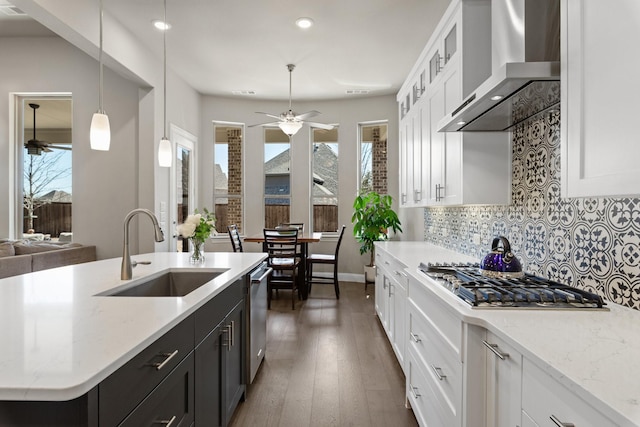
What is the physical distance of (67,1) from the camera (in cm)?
286

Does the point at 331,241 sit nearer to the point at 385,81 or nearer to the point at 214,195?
the point at 214,195

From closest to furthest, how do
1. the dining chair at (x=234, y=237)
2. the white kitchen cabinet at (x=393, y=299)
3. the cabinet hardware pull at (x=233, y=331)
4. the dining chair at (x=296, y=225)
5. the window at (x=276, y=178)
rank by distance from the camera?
the cabinet hardware pull at (x=233, y=331) < the white kitchen cabinet at (x=393, y=299) < the dining chair at (x=234, y=237) < the dining chair at (x=296, y=225) < the window at (x=276, y=178)

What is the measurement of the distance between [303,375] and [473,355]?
5.82 feet

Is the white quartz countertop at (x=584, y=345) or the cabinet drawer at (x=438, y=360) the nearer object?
the white quartz countertop at (x=584, y=345)

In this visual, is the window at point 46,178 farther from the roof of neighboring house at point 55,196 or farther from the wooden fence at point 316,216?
the wooden fence at point 316,216

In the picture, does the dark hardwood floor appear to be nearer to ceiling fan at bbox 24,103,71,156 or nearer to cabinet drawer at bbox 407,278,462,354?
cabinet drawer at bbox 407,278,462,354

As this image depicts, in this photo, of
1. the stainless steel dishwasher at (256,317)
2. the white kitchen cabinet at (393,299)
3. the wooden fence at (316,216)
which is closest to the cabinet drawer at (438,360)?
the white kitchen cabinet at (393,299)

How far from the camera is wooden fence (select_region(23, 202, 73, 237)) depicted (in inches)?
192

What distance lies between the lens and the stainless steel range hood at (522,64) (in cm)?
137

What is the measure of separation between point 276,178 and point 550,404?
5.79 metres

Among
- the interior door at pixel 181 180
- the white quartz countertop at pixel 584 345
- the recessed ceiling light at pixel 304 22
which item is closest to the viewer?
the white quartz countertop at pixel 584 345

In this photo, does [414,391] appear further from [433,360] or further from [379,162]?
[379,162]

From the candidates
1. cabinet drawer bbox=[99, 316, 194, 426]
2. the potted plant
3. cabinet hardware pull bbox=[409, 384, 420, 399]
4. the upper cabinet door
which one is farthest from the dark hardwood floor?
the upper cabinet door

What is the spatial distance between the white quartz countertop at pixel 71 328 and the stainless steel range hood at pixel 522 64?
1.52 metres
